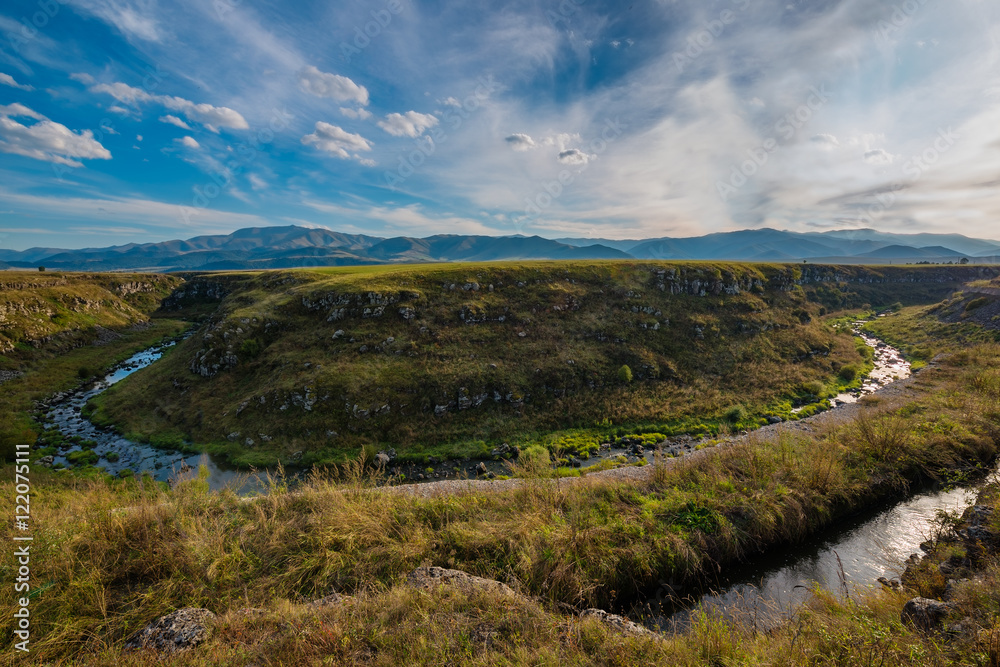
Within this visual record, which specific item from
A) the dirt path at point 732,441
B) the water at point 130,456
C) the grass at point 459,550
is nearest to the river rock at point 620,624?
the grass at point 459,550

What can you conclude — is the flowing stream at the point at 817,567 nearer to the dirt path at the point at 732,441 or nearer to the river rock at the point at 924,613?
the river rock at the point at 924,613

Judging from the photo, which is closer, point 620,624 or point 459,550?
point 620,624

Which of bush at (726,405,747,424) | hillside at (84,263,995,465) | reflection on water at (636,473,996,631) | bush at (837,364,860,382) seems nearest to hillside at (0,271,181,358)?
hillside at (84,263,995,465)

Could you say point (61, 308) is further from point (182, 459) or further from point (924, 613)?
point (924, 613)

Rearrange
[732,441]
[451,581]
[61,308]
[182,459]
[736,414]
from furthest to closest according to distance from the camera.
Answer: [61,308] < [736,414] < [182,459] < [732,441] < [451,581]

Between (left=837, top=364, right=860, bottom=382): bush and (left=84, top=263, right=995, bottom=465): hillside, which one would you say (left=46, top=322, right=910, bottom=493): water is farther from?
A: (left=837, top=364, right=860, bottom=382): bush


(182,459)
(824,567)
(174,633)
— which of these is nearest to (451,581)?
(174,633)

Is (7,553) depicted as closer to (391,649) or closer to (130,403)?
(391,649)
